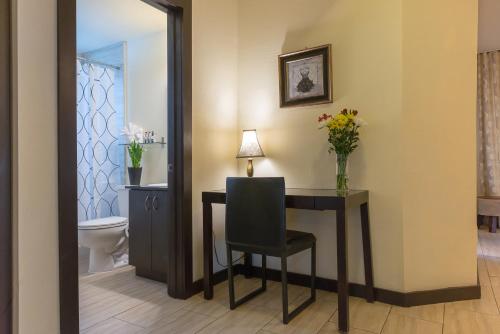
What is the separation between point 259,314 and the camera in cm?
202

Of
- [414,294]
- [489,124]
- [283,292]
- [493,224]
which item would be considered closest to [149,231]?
[283,292]

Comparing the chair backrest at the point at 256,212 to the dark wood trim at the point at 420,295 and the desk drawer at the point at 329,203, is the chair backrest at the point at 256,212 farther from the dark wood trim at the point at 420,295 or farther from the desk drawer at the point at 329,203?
the dark wood trim at the point at 420,295

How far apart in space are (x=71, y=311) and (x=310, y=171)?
175 centimetres

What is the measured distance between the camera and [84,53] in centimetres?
380

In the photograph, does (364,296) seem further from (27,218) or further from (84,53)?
(84,53)

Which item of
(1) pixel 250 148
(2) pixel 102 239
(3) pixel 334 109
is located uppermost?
(3) pixel 334 109

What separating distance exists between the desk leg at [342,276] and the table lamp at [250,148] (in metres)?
0.93

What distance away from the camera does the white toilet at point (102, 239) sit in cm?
279

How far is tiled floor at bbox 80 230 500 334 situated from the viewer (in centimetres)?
182

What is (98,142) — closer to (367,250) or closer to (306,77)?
(306,77)

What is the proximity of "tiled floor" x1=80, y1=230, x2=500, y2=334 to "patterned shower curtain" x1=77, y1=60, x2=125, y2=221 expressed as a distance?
123 cm

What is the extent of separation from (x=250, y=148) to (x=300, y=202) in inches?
30.3

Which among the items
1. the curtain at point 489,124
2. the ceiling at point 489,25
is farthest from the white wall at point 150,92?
the curtain at point 489,124

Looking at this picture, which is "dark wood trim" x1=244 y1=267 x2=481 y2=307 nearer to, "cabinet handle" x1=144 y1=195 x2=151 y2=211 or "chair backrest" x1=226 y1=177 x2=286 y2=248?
"chair backrest" x1=226 y1=177 x2=286 y2=248
